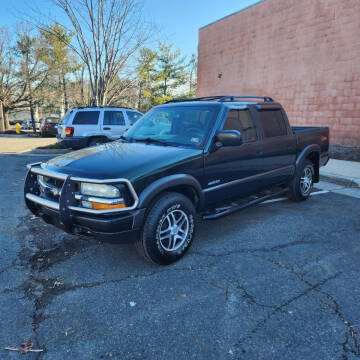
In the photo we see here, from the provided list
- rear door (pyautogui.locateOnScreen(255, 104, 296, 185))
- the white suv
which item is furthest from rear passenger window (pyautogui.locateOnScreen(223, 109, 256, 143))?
the white suv

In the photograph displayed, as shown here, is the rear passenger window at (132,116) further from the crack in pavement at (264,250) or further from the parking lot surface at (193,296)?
the crack in pavement at (264,250)

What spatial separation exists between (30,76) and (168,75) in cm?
1811

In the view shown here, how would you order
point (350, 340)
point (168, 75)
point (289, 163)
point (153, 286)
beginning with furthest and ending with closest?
point (168, 75) → point (289, 163) → point (153, 286) → point (350, 340)

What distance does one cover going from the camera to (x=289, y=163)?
17.0 ft

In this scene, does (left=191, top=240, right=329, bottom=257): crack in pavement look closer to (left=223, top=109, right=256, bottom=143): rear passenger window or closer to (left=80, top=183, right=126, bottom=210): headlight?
(left=80, top=183, right=126, bottom=210): headlight

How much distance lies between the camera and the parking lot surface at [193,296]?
7.15 ft

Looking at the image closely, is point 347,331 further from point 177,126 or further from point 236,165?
point 177,126

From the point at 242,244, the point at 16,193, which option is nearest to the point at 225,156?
the point at 242,244

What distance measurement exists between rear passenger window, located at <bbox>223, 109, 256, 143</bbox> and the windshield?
0.84 feet

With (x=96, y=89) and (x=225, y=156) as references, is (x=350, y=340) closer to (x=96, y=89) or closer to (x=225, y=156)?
(x=225, y=156)

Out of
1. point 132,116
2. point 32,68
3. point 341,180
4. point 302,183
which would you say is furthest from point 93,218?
point 32,68

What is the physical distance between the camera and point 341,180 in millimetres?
7324

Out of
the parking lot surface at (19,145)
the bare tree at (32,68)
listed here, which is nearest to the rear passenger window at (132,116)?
the parking lot surface at (19,145)

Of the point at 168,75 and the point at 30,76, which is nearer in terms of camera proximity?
the point at 30,76
